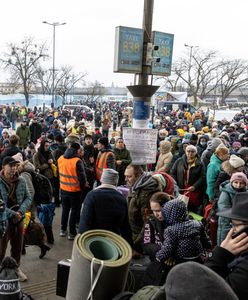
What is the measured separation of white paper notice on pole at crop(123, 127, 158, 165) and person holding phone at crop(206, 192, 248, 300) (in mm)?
3836

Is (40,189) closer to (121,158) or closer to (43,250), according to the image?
(43,250)

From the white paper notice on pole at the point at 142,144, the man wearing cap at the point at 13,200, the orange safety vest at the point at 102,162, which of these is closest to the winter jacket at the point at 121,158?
the orange safety vest at the point at 102,162

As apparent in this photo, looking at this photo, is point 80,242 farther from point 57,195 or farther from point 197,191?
point 57,195

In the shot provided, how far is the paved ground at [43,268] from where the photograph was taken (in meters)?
4.55

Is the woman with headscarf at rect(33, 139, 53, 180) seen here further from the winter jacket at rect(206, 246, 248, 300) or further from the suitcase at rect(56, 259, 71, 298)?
the winter jacket at rect(206, 246, 248, 300)

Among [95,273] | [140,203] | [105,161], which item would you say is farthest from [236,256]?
[105,161]

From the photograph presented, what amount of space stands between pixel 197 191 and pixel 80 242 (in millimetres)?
4348

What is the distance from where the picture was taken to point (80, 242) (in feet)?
8.39

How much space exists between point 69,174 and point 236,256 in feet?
14.1

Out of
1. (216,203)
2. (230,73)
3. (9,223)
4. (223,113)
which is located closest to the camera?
(9,223)

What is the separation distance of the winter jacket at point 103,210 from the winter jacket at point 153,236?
43 centimetres

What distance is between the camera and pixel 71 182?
621cm

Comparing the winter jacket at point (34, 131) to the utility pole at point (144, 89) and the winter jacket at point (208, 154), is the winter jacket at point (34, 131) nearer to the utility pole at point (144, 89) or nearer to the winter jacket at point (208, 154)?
the winter jacket at point (208, 154)

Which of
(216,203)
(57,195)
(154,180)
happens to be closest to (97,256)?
(154,180)
